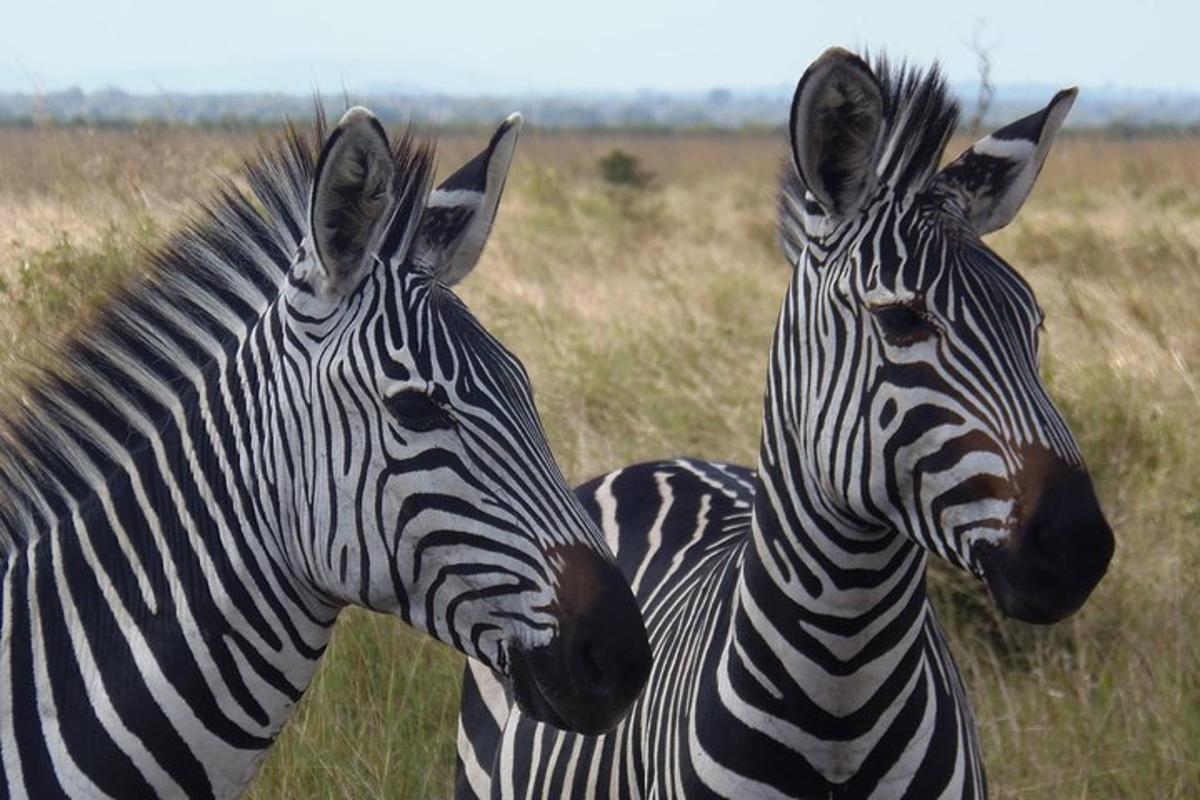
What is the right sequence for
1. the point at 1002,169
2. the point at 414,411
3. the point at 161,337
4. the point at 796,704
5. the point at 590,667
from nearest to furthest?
1. the point at 590,667
2. the point at 414,411
3. the point at 161,337
4. the point at 796,704
5. the point at 1002,169

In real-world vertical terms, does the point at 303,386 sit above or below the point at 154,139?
below

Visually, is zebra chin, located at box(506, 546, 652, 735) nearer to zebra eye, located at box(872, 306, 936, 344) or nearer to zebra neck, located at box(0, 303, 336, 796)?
zebra neck, located at box(0, 303, 336, 796)

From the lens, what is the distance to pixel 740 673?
11.2 feet

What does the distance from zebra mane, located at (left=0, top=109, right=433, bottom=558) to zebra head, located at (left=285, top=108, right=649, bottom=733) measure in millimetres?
121

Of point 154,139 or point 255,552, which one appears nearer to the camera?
point 255,552

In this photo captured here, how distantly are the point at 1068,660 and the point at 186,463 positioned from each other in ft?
12.6

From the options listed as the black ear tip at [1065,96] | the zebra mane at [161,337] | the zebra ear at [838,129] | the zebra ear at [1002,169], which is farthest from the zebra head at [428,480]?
the black ear tip at [1065,96]

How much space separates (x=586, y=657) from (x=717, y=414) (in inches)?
219

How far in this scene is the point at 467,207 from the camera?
3188mm

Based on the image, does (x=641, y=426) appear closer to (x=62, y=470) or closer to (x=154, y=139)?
(x=154, y=139)

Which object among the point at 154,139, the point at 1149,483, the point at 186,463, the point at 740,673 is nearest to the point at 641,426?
the point at 1149,483

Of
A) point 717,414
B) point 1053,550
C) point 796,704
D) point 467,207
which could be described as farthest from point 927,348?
point 717,414

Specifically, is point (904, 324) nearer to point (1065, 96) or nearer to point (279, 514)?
point (1065, 96)

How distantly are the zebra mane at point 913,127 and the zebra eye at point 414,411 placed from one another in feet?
3.76
